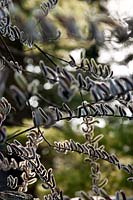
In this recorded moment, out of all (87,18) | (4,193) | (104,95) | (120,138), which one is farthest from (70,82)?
(120,138)

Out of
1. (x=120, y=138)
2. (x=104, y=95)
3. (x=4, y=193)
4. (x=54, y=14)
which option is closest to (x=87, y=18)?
(x=54, y=14)

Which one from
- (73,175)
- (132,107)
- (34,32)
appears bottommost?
(132,107)

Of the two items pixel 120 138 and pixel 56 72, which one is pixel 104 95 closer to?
pixel 56 72

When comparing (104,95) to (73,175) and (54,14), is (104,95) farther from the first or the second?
(73,175)

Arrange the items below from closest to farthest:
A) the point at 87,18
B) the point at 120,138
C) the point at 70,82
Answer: the point at 70,82, the point at 87,18, the point at 120,138

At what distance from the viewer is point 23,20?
84 centimetres

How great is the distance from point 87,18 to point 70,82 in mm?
168

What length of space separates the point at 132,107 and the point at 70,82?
0.60 ft

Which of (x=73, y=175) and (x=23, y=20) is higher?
(x=73, y=175)

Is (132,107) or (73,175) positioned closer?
(132,107)

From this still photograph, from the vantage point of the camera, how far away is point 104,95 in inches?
28.4

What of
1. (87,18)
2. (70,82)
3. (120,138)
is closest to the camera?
(70,82)

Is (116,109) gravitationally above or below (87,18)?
below

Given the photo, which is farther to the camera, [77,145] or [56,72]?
[77,145]
